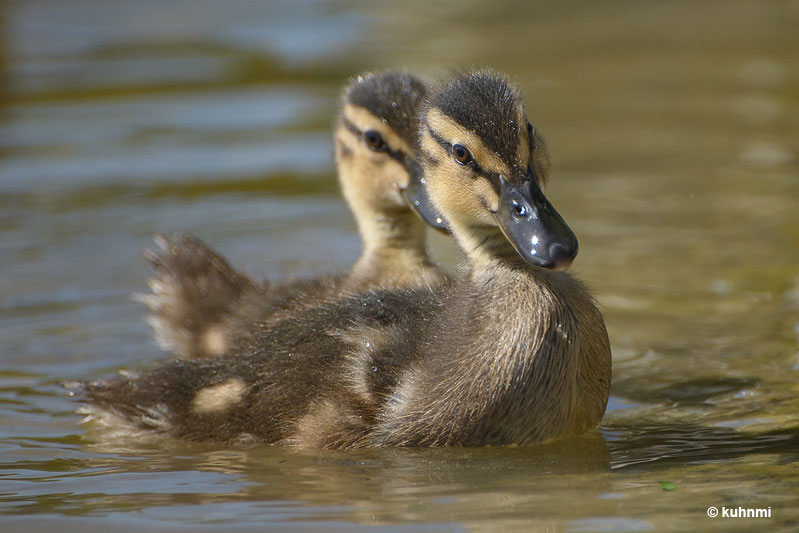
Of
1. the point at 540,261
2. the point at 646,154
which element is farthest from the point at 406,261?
the point at 646,154

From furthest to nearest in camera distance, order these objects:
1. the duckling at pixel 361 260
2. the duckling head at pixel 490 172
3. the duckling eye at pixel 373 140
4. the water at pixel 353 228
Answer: the duckling eye at pixel 373 140, the duckling at pixel 361 260, the duckling head at pixel 490 172, the water at pixel 353 228

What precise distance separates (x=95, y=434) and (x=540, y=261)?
1.96 m

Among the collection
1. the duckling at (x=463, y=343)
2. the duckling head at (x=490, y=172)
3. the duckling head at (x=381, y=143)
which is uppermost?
the duckling head at (x=381, y=143)

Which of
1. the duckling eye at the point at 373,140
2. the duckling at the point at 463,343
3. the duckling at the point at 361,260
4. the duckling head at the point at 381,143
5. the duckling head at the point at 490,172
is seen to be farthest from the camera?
the duckling eye at the point at 373,140

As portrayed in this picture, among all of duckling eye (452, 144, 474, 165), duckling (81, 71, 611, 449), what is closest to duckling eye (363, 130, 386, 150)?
duckling (81, 71, 611, 449)

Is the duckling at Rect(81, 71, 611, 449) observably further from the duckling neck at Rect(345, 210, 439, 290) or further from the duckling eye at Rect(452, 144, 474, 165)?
the duckling neck at Rect(345, 210, 439, 290)

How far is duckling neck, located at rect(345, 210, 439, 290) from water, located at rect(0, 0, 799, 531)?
1.25ft

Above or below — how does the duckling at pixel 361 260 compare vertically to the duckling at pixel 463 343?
above

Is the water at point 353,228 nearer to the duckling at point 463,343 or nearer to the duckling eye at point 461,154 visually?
the duckling at point 463,343

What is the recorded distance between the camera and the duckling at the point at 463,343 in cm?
429

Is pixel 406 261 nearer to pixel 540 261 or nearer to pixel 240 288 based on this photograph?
pixel 240 288

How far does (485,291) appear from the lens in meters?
4.44

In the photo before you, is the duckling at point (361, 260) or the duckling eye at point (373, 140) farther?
the duckling eye at point (373, 140)

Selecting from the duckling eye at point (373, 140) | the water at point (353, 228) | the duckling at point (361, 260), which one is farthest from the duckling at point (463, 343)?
the duckling eye at point (373, 140)
